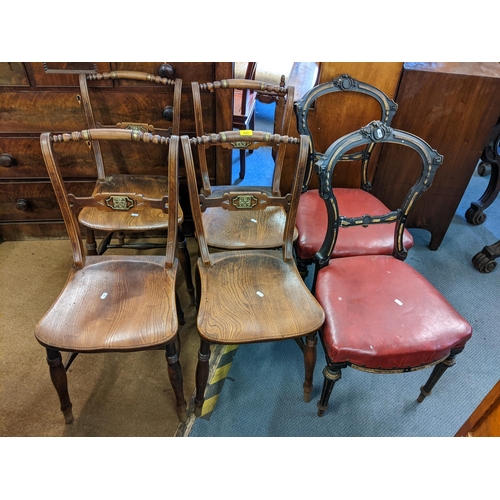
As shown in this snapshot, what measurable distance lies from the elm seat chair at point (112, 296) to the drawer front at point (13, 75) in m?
0.71

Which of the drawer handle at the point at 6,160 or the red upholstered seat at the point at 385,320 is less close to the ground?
the drawer handle at the point at 6,160

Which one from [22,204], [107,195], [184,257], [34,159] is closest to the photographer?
[107,195]

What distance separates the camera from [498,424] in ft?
2.68

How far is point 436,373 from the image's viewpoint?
1456 millimetres

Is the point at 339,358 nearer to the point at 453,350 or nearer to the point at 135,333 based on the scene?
the point at 453,350

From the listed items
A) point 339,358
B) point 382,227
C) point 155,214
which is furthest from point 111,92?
point 339,358

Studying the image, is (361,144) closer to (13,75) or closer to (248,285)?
(248,285)

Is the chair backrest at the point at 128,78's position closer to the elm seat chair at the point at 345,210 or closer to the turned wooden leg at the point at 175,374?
the elm seat chair at the point at 345,210

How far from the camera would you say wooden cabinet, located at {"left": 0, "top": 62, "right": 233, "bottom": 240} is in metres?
1.69

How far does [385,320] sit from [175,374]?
75 cm

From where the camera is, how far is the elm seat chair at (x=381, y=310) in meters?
1.22

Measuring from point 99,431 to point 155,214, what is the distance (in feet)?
2.99

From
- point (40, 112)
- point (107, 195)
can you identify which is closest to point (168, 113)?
point (40, 112)

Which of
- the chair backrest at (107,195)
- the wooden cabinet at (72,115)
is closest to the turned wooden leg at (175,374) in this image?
the chair backrest at (107,195)
